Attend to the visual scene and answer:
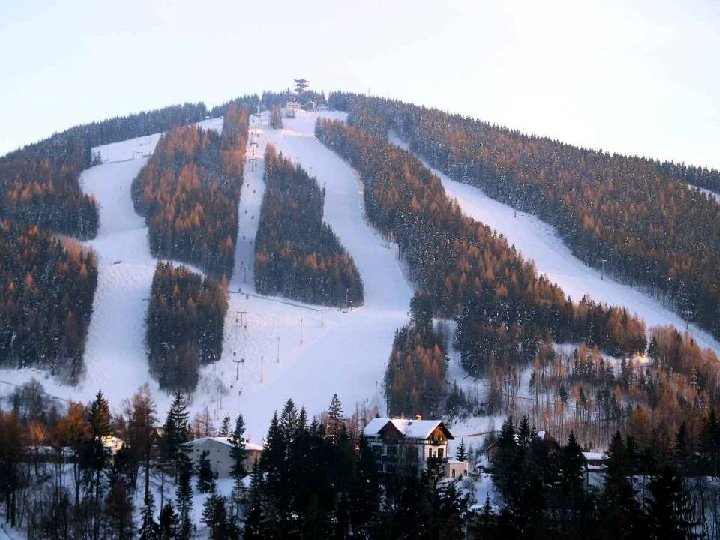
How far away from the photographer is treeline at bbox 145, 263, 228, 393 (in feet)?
401

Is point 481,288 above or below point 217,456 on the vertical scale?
above

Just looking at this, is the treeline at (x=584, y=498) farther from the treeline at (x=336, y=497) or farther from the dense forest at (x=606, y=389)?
the dense forest at (x=606, y=389)

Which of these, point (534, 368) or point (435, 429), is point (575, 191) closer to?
point (534, 368)

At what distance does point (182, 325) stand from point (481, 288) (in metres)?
41.4

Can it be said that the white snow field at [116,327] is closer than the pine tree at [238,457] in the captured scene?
No

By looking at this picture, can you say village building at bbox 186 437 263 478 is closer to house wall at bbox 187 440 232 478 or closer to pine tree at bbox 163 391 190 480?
house wall at bbox 187 440 232 478

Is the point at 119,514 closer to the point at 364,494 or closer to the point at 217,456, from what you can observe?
the point at 364,494

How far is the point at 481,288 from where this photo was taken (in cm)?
14125

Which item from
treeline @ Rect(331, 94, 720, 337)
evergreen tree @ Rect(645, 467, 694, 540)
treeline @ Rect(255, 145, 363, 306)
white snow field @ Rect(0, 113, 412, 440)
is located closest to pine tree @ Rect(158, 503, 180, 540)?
evergreen tree @ Rect(645, 467, 694, 540)

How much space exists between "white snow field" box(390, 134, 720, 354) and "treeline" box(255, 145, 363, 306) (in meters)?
29.9

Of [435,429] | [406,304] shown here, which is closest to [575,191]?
[406,304]

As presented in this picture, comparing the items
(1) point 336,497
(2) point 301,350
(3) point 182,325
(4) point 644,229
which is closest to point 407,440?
(1) point 336,497

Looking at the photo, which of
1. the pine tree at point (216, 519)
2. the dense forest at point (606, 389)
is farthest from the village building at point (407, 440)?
the pine tree at point (216, 519)

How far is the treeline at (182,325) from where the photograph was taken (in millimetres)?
122125
